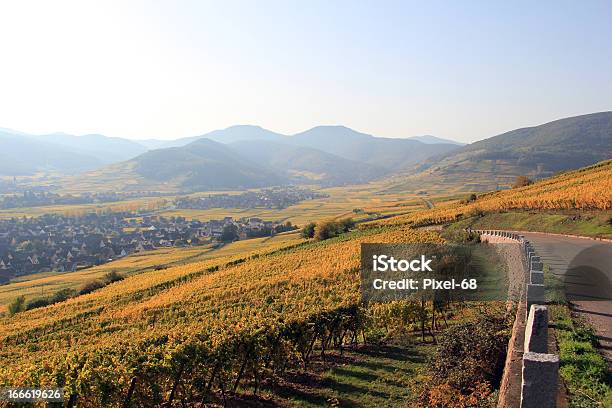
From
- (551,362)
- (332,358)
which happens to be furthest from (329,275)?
(551,362)

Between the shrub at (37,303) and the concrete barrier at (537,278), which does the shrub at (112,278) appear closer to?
the shrub at (37,303)

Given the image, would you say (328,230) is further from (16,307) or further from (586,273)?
(586,273)

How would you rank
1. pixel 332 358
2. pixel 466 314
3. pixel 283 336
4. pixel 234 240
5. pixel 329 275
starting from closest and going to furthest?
pixel 283 336, pixel 332 358, pixel 466 314, pixel 329 275, pixel 234 240

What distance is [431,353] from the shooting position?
57.3ft

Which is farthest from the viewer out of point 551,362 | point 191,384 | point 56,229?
point 56,229

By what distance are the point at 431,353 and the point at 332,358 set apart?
13.4 ft

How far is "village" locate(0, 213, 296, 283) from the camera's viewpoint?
10831cm

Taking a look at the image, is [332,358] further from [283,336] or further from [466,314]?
[466,314]

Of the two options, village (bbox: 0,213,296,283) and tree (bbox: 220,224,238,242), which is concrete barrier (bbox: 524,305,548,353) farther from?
tree (bbox: 220,224,238,242)

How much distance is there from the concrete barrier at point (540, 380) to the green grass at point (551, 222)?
28313 millimetres

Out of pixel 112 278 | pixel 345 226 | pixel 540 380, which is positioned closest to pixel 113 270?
pixel 112 278
